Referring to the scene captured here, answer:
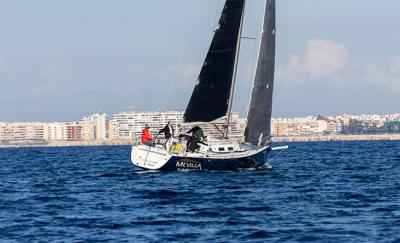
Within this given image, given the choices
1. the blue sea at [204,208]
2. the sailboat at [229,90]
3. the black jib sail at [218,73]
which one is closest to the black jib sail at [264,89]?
the sailboat at [229,90]

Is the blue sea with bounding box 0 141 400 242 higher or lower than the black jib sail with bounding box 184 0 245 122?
lower

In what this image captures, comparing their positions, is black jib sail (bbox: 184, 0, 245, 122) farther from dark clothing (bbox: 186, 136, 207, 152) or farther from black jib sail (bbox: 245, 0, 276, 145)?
dark clothing (bbox: 186, 136, 207, 152)

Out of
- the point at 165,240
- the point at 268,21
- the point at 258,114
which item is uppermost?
the point at 268,21

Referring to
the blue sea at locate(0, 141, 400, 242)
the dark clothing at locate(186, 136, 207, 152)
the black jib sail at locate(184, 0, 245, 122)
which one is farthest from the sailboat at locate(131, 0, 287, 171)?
the blue sea at locate(0, 141, 400, 242)

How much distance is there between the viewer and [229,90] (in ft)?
155

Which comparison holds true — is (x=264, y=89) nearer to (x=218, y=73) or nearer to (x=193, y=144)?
(x=218, y=73)

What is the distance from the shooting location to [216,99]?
47.3m

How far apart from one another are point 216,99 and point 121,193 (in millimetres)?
12865

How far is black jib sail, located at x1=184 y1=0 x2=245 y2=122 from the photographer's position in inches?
1849

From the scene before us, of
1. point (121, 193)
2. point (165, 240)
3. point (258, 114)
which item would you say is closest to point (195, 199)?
point (121, 193)

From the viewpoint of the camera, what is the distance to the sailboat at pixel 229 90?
151 ft

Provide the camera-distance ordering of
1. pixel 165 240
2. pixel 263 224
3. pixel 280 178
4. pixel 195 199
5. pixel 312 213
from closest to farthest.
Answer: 1. pixel 165 240
2. pixel 263 224
3. pixel 312 213
4. pixel 195 199
5. pixel 280 178

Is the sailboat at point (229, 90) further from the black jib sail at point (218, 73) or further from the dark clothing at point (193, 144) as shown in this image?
the dark clothing at point (193, 144)

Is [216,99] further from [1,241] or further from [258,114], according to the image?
[1,241]
